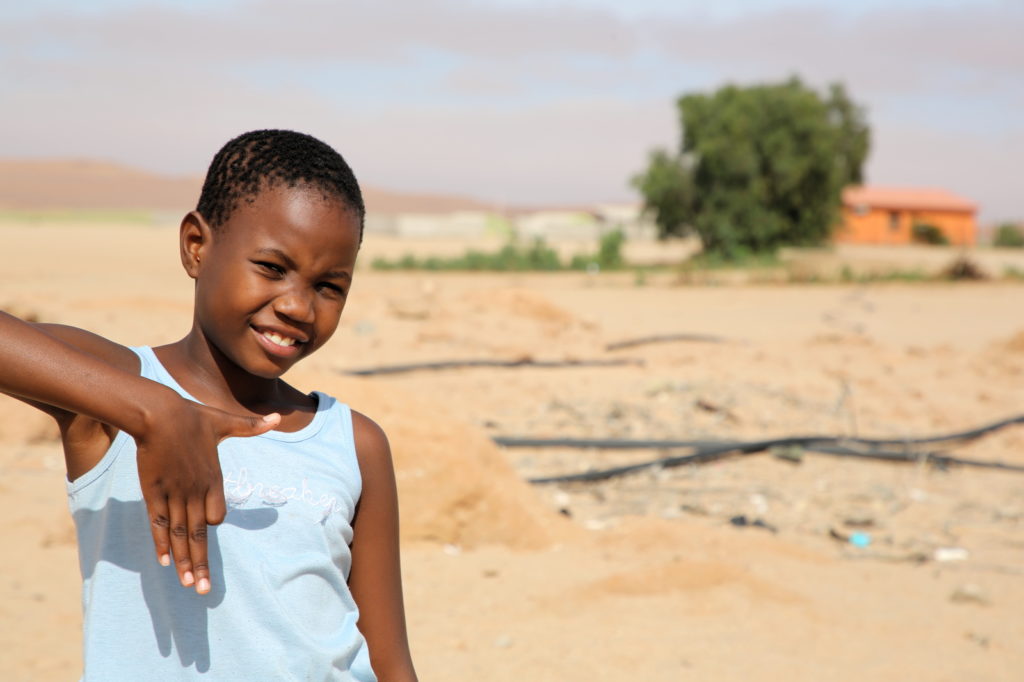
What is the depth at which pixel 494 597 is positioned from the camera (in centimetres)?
371

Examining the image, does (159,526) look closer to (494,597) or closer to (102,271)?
(494,597)

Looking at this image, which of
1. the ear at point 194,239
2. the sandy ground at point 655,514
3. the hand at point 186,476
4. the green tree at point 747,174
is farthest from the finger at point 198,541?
the green tree at point 747,174

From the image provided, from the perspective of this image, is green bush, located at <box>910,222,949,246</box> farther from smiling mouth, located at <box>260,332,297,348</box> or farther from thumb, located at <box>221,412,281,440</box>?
thumb, located at <box>221,412,281,440</box>

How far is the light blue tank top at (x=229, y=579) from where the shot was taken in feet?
4.49

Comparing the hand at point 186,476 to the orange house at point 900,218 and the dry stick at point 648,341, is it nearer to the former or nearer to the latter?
the dry stick at point 648,341

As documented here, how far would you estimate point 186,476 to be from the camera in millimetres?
1139

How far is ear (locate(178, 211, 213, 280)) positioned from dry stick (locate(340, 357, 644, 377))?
20.8 ft

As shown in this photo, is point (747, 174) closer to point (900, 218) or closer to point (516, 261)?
point (516, 261)

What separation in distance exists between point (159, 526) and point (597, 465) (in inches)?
200

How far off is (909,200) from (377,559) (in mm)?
54690

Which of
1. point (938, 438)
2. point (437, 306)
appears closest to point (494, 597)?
point (938, 438)

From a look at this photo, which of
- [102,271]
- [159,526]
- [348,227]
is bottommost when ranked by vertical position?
[102,271]

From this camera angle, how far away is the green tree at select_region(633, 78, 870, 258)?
27.1 metres

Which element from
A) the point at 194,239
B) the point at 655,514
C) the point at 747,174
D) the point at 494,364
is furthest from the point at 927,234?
the point at 194,239
